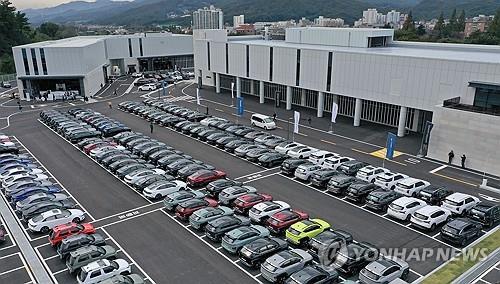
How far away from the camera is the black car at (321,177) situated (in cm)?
3372

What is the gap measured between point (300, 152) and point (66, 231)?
2298 cm

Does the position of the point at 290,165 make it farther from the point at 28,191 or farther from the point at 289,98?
the point at 289,98

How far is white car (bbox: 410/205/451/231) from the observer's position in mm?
26797

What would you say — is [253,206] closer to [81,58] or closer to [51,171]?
[51,171]

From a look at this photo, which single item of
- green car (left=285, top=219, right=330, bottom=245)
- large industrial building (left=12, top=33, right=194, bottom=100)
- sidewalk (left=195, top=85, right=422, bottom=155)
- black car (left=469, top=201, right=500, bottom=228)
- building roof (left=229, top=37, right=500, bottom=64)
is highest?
building roof (left=229, top=37, right=500, bottom=64)

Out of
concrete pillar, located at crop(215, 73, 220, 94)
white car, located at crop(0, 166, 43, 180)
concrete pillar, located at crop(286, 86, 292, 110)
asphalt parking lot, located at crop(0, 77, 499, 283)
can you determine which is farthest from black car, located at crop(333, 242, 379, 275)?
concrete pillar, located at crop(215, 73, 220, 94)

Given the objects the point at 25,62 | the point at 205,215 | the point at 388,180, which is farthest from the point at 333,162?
the point at 25,62

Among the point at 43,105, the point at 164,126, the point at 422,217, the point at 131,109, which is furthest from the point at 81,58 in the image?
the point at 422,217

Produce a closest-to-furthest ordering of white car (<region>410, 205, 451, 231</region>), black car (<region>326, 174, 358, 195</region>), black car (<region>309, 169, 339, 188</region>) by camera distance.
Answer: white car (<region>410, 205, 451, 231</region>)
black car (<region>326, 174, 358, 195</region>)
black car (<region>309, 169, 339, 188</region>)

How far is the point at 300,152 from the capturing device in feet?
132

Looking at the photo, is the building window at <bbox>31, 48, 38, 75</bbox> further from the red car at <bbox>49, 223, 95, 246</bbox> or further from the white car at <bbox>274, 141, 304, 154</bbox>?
the red car at <bbox>49, 223, 95, 246</bbox>

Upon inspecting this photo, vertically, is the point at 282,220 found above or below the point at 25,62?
below

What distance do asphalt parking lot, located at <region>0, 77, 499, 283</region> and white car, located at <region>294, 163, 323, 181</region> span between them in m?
0.63

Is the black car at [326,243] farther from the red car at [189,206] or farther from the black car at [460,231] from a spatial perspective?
the red car at [189,206]
